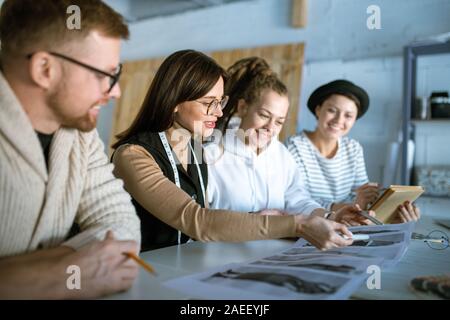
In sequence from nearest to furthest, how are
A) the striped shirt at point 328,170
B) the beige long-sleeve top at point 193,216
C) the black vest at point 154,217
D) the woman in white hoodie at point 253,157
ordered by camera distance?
the beige long-sleeve top at point 193,216
the black vest at point 154,217
the woman in white hoodie at point 253,157
the striped shirt at point 328,170

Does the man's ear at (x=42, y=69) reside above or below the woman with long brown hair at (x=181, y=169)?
above

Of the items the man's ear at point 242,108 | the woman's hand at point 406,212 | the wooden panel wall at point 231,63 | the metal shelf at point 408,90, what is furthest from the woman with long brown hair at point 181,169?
the wooden panel wall at point 231,63

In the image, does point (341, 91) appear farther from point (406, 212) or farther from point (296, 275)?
point (296, 275)

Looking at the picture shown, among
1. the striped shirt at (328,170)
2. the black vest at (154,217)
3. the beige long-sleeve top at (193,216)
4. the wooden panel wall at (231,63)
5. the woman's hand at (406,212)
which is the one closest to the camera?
the beige long-sleeve top at (193,216)

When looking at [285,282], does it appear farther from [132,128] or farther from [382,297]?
[132,128]

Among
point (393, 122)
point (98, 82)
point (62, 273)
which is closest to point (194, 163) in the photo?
point (98, 82)

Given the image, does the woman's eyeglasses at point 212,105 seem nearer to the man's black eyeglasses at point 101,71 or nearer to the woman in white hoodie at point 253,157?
the woman in white hoodie at point 253,157

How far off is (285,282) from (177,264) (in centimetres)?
29

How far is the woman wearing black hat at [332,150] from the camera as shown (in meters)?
2.11

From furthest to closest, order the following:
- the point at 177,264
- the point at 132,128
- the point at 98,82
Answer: the point at 132,128
the point at 177,264
the point at 98,82

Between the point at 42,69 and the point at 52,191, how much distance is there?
0.76 feet

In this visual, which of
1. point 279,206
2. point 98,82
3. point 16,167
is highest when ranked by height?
point 98,82

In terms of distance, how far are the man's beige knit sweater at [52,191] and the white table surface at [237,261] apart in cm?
12

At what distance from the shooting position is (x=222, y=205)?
1.66 meters
